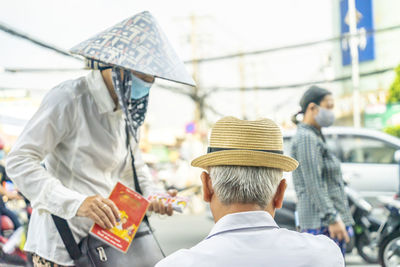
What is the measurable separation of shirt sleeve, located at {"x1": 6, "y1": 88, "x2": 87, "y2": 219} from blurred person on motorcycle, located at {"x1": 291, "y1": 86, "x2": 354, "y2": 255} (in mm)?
1766

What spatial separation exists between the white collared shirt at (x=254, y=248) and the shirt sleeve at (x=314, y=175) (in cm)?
178

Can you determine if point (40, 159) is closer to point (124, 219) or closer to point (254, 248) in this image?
point (124, 219)

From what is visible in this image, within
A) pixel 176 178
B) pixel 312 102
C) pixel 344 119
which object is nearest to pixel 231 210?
pixel 312 102

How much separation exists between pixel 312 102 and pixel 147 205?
1.84m

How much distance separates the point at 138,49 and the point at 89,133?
424 mm

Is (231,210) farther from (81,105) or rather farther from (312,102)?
(312,102)

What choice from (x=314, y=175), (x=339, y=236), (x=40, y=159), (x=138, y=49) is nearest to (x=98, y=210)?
(x=40, y=159)

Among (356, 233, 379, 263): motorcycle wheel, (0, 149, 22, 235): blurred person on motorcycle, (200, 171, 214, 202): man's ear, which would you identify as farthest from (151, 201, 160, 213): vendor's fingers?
(356, 233, 379, 263): motorcycle wheel

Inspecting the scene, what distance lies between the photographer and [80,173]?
72.9 inches

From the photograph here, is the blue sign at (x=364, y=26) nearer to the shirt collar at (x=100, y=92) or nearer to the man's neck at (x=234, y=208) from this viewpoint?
the shirt collar at (x=100, y=92)

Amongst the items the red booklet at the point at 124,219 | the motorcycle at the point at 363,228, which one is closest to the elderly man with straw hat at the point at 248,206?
the red booklet at the point at 124,219

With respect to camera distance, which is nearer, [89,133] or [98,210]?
[98,210]

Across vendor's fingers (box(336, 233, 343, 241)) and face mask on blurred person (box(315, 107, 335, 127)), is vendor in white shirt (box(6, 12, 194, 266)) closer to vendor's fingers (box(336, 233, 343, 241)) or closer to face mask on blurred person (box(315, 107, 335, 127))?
vendor's fingers (box(336, 233, 343, 241))

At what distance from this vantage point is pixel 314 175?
3.02 meters
